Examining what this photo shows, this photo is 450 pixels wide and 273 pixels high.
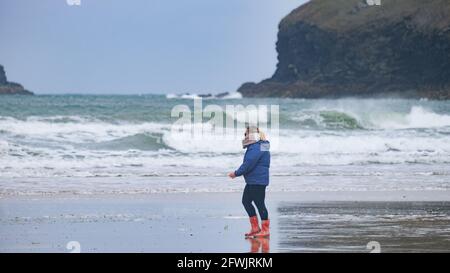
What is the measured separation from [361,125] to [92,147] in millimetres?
14935

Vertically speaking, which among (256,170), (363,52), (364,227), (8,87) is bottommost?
(364,227)

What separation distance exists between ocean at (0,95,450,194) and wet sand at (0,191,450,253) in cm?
144

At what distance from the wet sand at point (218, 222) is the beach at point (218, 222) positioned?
11mm

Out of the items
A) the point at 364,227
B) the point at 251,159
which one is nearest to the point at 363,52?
the point at 364,227

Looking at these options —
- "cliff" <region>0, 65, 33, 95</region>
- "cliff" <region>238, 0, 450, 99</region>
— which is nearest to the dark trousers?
"cliff" <region>0, 65, 33, 95</region>

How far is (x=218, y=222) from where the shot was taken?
12336 mm

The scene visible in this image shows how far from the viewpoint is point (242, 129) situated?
33344 millimetres

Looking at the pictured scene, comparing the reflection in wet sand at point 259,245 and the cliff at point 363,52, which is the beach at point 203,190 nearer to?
the reflection in wet sand at point 259,245

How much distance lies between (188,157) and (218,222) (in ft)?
38.2

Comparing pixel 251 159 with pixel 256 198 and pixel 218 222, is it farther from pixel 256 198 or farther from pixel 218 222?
pixel 218 222

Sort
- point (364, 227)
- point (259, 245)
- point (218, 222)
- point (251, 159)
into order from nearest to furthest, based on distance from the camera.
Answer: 1. point (259, 245)
2. point (251, 159)
3. point (364, 227)
4. point (218, 222)

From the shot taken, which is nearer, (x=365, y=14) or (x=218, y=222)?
(x=218, y=222)

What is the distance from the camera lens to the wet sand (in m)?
10.4

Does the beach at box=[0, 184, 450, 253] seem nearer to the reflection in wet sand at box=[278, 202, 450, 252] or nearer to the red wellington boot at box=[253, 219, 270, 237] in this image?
the reflection in wet sand at box=[278, 202, 450, 252]
